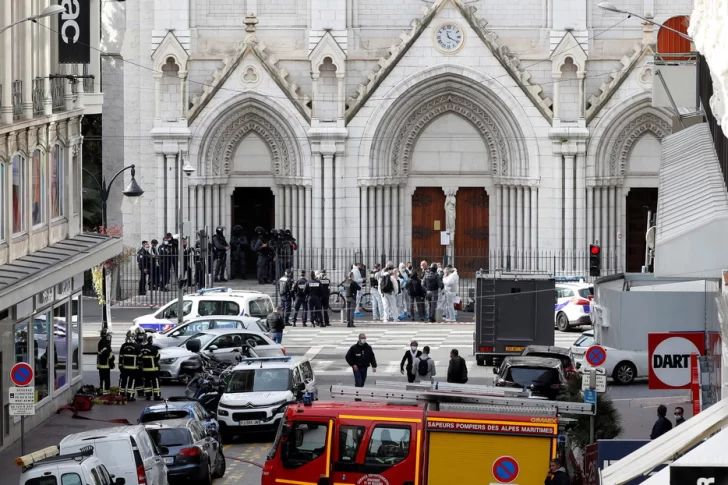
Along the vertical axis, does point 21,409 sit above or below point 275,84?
below

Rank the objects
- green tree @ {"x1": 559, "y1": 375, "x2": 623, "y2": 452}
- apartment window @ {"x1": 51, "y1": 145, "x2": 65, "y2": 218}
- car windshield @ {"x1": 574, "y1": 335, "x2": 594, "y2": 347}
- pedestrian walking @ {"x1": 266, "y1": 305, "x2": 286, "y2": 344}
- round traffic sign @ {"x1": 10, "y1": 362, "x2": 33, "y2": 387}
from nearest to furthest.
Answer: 1. green tree @ {"x1": 559, "y1": 375, "x2": 623, "y2": 452}
2. round traffic sign @ {"x1": 10, "y1": 362, "x2": 33, "y2": 387}
3. apartment window @ {"x1": 51, "y1": 145, "x2": 65, "y2": 218}
4. car windshield @ {"x1": 574, "y1": 335, "x2": 594, "y2": 347}
5. pedestrian walking @ {"x1": 266, "y1": 305, "x2": 286, "y2": 344}

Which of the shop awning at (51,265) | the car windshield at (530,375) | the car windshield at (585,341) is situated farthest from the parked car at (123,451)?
the car windshield at (585,341)

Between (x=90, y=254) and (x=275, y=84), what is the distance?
16879 millimetres

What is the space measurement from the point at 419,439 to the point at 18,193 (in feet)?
36.0

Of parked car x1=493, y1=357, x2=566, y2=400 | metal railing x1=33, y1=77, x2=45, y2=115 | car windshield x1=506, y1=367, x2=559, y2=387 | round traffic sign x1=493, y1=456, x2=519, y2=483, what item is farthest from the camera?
metal railing x1=33, y1=77, x2=45, y2=115

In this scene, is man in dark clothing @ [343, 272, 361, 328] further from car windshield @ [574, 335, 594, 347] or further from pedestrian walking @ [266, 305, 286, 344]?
car windshield @ [574, 335, 594, 347]

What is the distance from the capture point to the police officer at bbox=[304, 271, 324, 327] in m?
39.9

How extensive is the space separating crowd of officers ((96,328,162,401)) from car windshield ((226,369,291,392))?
3.41m

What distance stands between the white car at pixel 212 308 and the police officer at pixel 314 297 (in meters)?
2.92

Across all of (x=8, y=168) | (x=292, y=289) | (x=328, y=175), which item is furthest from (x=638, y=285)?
(x=328, y=175)

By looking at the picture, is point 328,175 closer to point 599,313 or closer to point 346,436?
point 599,313

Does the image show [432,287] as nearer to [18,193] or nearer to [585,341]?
[585,341]

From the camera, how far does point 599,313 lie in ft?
76.9

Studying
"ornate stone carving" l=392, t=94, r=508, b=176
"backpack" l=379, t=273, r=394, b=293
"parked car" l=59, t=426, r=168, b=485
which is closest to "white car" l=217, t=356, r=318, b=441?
"parked car" l=59, t=426, r=168, b=485
